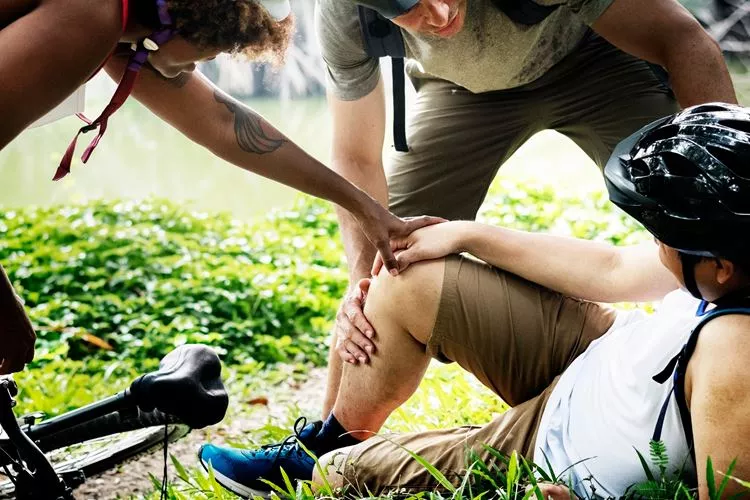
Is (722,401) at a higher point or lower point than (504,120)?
lower

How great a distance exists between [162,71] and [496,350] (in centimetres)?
110

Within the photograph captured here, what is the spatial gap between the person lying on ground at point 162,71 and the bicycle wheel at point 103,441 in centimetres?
44

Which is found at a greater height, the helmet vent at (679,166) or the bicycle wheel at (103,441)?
the helmet vent at (679,166)

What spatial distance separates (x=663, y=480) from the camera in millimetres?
2000

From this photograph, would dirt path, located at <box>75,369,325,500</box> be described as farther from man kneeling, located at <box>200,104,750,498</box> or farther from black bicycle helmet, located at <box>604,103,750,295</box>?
black bicycle helmet, located at <box>604,103,750,295</box>

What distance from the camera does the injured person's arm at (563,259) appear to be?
7.52 ft

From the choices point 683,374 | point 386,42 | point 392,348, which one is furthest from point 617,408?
point 386,42

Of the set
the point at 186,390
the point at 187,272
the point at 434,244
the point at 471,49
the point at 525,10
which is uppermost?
the point at 525,10

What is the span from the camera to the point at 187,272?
18.5 feet

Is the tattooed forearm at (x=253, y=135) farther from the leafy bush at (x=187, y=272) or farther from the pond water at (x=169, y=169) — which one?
the pond water at (x=169, y=169)

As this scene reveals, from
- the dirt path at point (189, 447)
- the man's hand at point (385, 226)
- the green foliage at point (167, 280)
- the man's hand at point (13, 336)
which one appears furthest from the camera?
the green foliage at point (167, 280)

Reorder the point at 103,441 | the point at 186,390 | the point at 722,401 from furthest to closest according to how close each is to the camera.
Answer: the point at 103,441, the point at 186,390, the point at 722,401

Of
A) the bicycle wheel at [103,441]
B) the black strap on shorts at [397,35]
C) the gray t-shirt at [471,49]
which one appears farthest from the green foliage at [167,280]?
the gray t-shirt at [471,49]

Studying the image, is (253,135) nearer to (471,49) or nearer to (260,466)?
(471,49)
